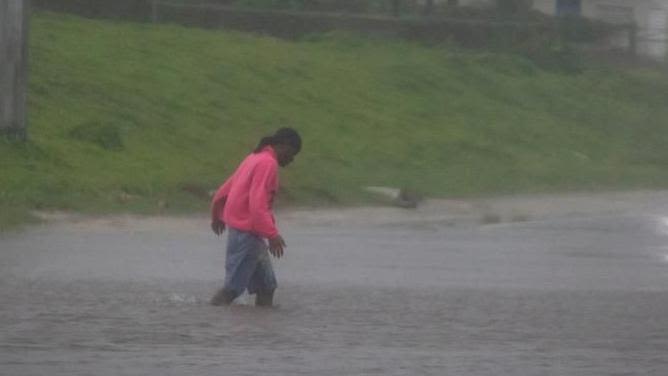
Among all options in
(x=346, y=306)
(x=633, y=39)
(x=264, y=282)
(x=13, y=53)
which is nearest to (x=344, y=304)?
(x=346, y=306)

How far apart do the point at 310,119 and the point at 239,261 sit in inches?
644

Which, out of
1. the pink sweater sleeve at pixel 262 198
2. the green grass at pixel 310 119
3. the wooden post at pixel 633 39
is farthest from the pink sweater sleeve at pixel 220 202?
the wooden post at pixel 633 39

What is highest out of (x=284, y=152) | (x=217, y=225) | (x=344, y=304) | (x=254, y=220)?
(x=284, y=152)

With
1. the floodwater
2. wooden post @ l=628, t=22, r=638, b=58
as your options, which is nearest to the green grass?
the floodwater

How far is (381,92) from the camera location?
33344mm

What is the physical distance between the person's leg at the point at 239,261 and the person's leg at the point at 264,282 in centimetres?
8

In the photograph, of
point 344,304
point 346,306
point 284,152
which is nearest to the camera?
point 284,152

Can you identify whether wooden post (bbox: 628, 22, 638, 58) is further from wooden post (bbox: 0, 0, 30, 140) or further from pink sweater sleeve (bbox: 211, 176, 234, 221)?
pink sweater sleeve (bbox: 211, 176, 234, 221)

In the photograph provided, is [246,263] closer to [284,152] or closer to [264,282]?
[264,282]

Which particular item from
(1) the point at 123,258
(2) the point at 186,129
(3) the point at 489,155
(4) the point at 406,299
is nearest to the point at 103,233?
(1) the point at 123,258

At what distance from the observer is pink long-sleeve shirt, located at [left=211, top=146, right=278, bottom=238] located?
539 inches

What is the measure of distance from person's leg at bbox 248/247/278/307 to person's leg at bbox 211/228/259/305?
76 millimetres

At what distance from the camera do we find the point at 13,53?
77.7 feet

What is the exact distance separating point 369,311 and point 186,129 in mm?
14114
